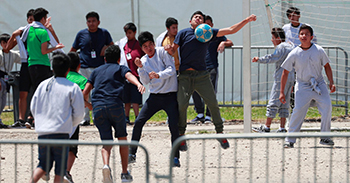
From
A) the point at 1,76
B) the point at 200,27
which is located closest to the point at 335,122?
the point at 200,27

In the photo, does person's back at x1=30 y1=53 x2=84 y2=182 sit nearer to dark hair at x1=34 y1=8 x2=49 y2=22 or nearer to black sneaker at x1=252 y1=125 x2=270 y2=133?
dark hair at x1=34 y1=8 x2=49 y2=22

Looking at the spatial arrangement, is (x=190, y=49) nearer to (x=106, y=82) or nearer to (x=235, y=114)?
(x=106, y=82)

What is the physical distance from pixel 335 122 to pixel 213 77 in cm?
251

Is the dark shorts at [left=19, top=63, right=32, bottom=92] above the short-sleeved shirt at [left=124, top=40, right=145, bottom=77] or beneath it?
beneath

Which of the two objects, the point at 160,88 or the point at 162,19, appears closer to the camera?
the point at 160,88

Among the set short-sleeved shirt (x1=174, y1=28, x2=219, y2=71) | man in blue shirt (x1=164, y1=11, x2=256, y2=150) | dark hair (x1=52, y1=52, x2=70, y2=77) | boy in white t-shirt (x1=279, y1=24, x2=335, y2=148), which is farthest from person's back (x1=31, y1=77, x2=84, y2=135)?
boy in white t-shirt (x1=279, y1=24, x2=335, y2=148)

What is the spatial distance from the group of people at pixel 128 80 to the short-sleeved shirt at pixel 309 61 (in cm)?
1

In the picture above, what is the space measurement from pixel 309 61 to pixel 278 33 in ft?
4.50

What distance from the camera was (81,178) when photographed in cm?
533

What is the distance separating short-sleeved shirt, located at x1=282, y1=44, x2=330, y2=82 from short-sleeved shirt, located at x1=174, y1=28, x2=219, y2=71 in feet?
4.11

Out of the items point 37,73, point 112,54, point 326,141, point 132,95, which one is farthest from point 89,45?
point 326,141

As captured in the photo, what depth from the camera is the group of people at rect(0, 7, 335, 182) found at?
427 centimetres

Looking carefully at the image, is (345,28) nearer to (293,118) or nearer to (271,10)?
(271,10)

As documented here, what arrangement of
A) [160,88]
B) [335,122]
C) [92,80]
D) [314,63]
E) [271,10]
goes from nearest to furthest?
[92,80] < [160,88] < [314,63] < [271,10] < [335,122]
